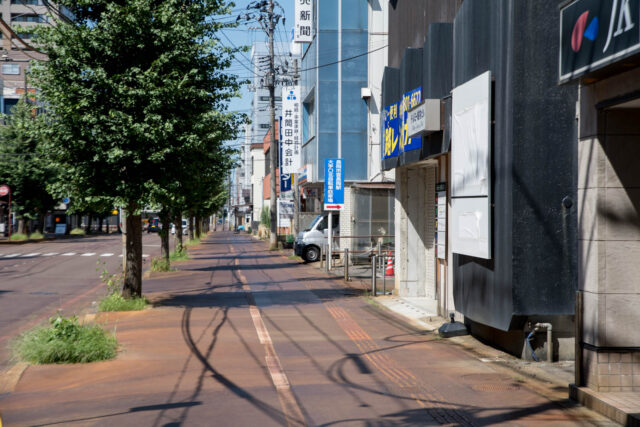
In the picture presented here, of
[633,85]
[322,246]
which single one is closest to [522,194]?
[633,85]

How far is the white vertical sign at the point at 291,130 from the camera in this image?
39625 millimetres

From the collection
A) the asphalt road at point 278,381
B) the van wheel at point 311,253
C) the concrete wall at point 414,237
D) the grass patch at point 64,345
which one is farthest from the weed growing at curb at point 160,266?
the grass patch at point 64,345

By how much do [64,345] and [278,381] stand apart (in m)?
3.40

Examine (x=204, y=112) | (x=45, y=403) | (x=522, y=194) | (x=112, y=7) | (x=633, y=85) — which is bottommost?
(x=45, y=403)

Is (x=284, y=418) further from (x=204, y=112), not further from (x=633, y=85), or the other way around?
(x=204, y=112)

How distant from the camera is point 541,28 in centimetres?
952

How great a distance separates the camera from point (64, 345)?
384 inches

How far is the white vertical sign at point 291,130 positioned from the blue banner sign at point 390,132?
22.6 metres

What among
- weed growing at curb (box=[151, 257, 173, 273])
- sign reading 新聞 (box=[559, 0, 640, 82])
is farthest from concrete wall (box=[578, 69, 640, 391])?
weed growing at curb (box=[151, 257, 173, 273])

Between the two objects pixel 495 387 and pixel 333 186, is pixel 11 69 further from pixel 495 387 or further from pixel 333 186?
pixel 495 387

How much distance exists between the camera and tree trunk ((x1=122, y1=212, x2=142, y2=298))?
16.3 meters

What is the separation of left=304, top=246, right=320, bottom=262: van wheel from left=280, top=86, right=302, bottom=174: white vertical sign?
957cm

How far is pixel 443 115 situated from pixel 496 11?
295cm

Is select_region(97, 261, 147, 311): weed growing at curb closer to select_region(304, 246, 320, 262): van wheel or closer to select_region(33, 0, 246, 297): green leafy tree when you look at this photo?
select_region(33, 0, 246, 297): green leafy tree
